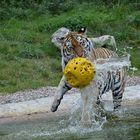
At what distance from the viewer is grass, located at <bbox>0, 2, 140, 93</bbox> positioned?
13516mm

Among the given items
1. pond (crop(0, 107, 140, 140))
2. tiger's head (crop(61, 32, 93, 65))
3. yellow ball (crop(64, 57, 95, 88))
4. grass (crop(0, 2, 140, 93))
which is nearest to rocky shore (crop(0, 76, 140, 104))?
grass (crop(0, 2, 140, 93))

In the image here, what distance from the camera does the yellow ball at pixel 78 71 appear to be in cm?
756

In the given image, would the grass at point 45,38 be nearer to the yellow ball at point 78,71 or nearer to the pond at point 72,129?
the pond at point 72,129

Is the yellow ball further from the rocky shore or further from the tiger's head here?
the rocky shore

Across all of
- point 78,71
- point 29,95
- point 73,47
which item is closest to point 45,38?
point 29,95

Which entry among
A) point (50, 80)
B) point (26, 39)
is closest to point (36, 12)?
point (26, 39)

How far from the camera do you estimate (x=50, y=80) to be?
1343cm

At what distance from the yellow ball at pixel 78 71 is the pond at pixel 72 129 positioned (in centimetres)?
66

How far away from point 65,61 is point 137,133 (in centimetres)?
133

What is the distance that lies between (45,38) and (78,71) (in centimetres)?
882

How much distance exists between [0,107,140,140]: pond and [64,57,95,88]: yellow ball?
0.66 m

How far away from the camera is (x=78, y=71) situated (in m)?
7.56

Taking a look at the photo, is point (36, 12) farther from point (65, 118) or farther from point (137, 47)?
point (65, 118)

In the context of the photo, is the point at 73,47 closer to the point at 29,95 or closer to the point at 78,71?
the point at 78,71
